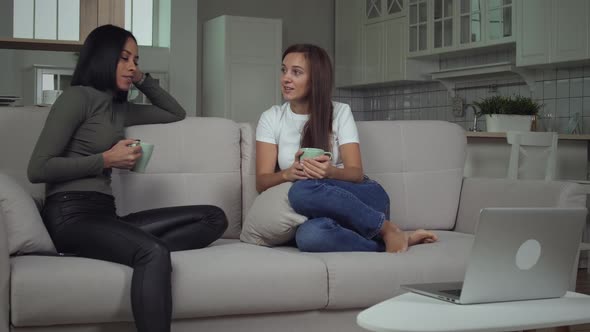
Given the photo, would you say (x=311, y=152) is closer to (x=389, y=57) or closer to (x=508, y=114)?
(x=508, y=114)

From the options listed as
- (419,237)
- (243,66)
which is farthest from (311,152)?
(243,66)

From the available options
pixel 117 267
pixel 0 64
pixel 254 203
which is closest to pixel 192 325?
pixel 117 267

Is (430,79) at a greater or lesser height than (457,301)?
greater

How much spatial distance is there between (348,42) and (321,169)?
532cm

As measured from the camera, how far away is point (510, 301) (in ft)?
5.27

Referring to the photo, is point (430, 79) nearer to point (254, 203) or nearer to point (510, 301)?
point (254, 203)

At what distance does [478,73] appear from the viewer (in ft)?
20.6

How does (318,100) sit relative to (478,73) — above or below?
below

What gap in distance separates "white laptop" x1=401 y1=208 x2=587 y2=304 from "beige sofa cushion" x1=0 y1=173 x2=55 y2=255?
1188 mm

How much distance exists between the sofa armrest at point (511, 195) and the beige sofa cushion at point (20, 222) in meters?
1.55

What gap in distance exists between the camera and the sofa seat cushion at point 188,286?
210 centimetres

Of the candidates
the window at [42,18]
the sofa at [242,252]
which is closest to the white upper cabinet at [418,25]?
the window at [42,18]

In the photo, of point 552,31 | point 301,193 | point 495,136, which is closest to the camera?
point 301,193

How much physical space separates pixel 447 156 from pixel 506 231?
164 centimetres
